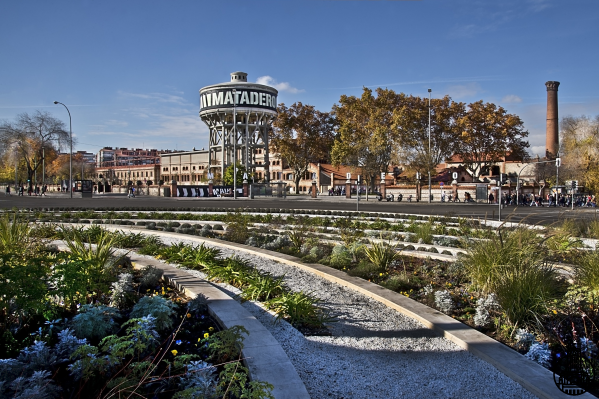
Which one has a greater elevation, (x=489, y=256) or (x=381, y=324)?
(x=489, y=256)

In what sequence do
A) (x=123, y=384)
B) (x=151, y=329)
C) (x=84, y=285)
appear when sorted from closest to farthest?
(x=123, y=384), (x=151, y=329), (x=84, y=285)

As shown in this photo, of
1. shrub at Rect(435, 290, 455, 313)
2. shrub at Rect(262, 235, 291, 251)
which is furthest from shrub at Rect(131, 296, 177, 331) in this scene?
shrub at Rect(262, 235, 291, 251)

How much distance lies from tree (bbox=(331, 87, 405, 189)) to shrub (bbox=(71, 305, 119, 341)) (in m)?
47.4

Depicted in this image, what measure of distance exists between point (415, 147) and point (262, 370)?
51.1m

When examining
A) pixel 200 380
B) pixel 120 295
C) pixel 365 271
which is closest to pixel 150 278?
pixel 120 295

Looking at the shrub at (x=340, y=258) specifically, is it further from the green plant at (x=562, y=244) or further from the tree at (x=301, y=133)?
the tree at (x=301, y=133)

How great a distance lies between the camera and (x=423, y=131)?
5559 cm

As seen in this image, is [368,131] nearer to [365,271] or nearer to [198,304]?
[365,271]

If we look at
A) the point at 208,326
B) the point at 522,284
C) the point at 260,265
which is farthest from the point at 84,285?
the point at 522,284

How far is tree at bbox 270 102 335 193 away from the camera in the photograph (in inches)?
2672

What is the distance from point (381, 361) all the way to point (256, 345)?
1256 mm

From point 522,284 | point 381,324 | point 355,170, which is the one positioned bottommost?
point 381,324

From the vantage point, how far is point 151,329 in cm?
411

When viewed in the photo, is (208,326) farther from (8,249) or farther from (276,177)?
(276,177)
